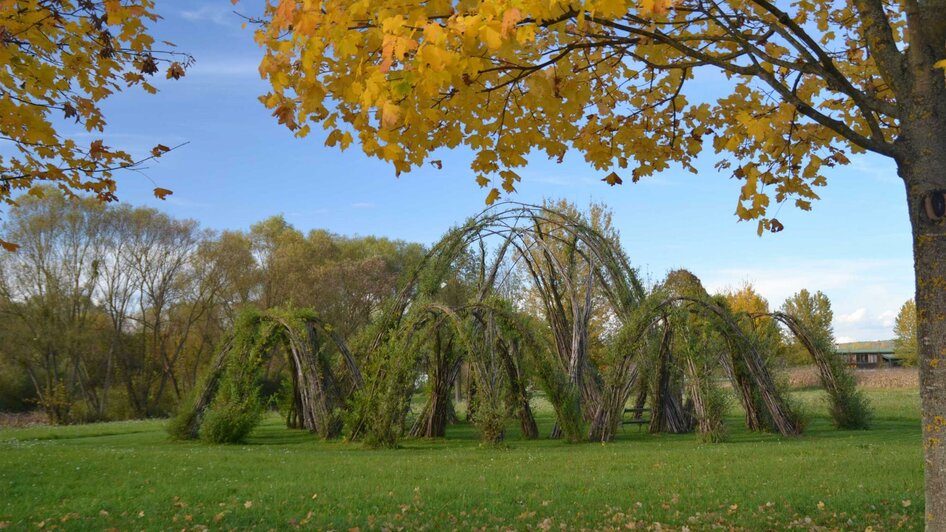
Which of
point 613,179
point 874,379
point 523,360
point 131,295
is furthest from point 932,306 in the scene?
point 874,379

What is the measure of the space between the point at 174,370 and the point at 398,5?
1173 inches

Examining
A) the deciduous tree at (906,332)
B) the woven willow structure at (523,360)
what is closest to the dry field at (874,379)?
the deciduous tree at (906,332)

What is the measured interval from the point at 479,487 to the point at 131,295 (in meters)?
24.6

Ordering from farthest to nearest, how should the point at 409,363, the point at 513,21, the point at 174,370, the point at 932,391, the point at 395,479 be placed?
the point at 174,370, the point at 409,363, the point at 395,479, the point at 932,391, the point at 513,21

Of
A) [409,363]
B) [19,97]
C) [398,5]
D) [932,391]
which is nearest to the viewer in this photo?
[398,5]

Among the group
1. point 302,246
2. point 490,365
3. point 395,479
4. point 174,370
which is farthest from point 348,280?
point 395,479

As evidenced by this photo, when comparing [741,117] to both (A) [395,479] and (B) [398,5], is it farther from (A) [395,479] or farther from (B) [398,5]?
(A) [395,479]

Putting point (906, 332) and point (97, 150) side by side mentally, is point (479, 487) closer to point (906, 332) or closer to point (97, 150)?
point (97, 150)

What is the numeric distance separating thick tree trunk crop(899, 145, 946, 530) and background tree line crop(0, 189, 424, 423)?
20433 mm

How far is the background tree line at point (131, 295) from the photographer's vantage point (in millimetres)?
25422

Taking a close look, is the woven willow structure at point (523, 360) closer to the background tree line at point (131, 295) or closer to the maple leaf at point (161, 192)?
the maple leaf at point (161, 192)

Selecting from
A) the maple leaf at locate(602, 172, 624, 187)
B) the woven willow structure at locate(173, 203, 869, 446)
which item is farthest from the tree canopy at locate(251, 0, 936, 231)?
the woven willow structure at locate(173, 203, 869, 446)

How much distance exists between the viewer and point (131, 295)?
2778cm

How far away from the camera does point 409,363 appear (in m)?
10.7
